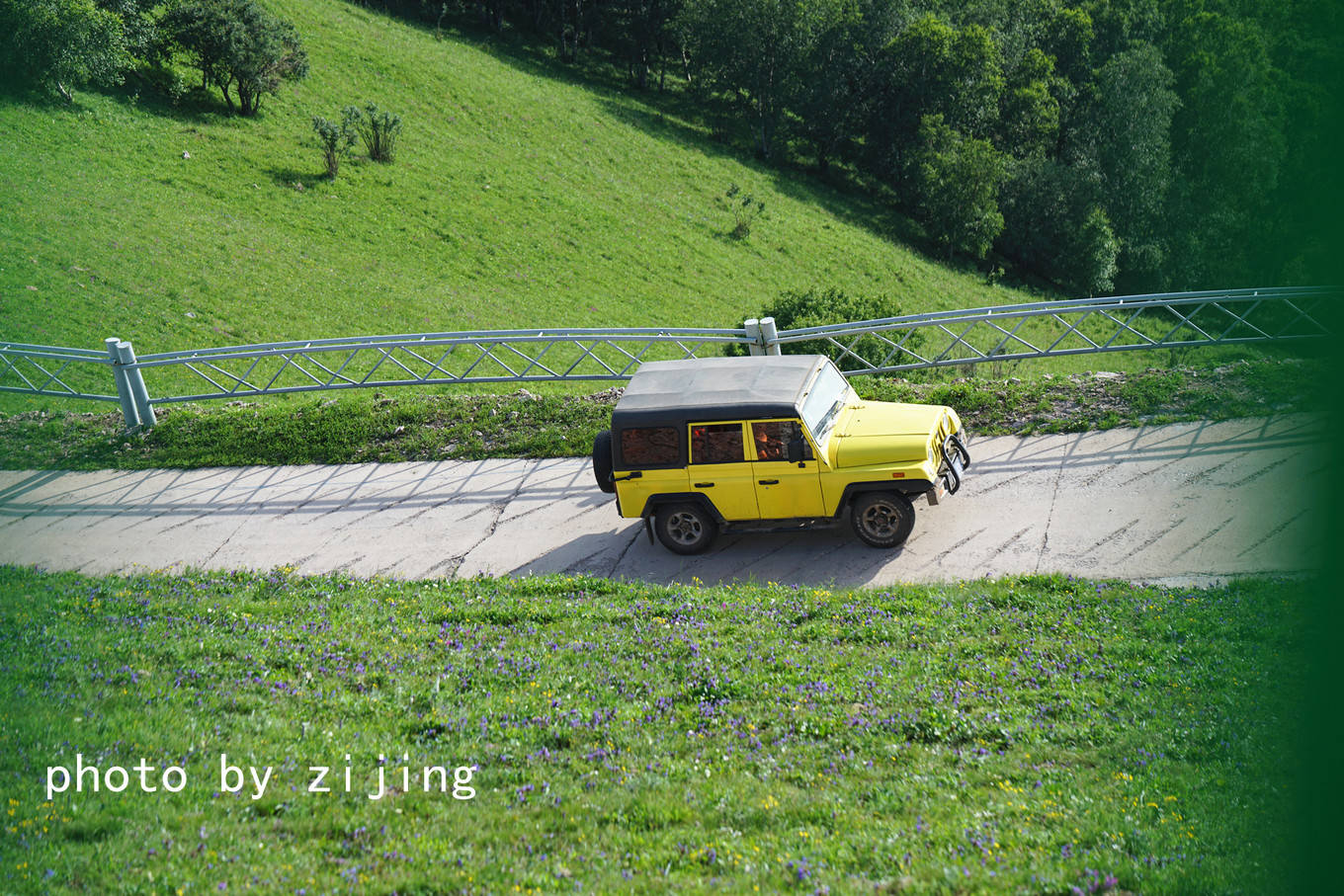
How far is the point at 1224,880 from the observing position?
4.82 meters

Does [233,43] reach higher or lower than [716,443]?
higher

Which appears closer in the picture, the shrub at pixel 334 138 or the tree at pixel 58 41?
the tree at pixel 58 41

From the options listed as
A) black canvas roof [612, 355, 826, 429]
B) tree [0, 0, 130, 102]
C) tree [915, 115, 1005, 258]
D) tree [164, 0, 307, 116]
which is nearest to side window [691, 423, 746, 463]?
black canvas roof [612, 355, 826, 429]

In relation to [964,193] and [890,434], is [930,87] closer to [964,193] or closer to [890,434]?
[964,193]

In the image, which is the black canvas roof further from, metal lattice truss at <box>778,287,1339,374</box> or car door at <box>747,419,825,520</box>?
metal lattice truss at <box>778,287,1339,374</box>

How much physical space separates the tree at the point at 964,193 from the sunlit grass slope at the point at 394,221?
9.34 ft

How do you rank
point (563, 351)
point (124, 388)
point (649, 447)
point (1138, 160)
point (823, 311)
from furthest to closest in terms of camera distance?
point (1138, 160) → point (563, 351) → point (823, 311) → point (124, 388) → point (649, 447)

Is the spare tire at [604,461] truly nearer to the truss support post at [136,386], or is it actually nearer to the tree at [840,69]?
the truss support post at [136,386]

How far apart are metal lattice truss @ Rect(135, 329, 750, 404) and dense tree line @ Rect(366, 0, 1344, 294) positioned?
30416 mm

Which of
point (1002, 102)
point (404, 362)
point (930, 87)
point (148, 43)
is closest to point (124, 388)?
point (404, 362)

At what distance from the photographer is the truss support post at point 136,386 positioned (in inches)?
690

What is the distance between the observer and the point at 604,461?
12.9 meters

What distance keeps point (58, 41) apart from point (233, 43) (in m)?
6.16

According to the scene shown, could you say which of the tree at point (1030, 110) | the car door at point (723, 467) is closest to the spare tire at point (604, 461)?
the car door at point (723, 467)
